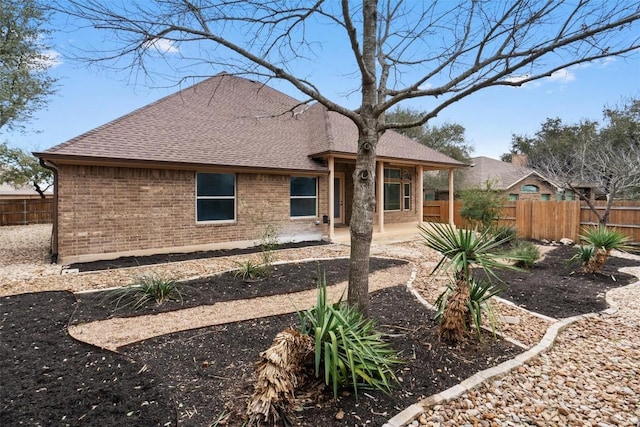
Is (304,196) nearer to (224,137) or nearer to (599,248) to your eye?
(224,137)

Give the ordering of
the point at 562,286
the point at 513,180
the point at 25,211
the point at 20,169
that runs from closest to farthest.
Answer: the point at 562,286 → the point at 25,211 → the point at 20,169 → the point at 513,180

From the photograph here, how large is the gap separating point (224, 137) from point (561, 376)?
10547mm

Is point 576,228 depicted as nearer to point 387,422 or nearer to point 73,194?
point 387,422

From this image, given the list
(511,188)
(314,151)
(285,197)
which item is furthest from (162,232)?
(511,188)

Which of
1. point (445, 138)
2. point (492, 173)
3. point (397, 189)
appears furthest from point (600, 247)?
point (445, 138)

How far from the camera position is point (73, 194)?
7.82 m

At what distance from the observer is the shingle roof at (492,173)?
24506mm

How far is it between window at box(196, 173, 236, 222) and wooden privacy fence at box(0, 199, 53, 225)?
1831 cm

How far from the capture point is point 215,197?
988cm

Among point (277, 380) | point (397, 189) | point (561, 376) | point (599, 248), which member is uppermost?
point (397, 189)

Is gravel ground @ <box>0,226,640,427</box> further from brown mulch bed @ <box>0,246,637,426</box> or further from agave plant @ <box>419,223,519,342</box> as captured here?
agave plant @ <box>419,223,519,342</box>

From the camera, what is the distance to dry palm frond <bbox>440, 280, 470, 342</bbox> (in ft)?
11.2

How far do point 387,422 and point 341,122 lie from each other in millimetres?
13910

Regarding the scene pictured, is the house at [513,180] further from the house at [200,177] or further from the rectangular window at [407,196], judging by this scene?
the house at [200,177]
